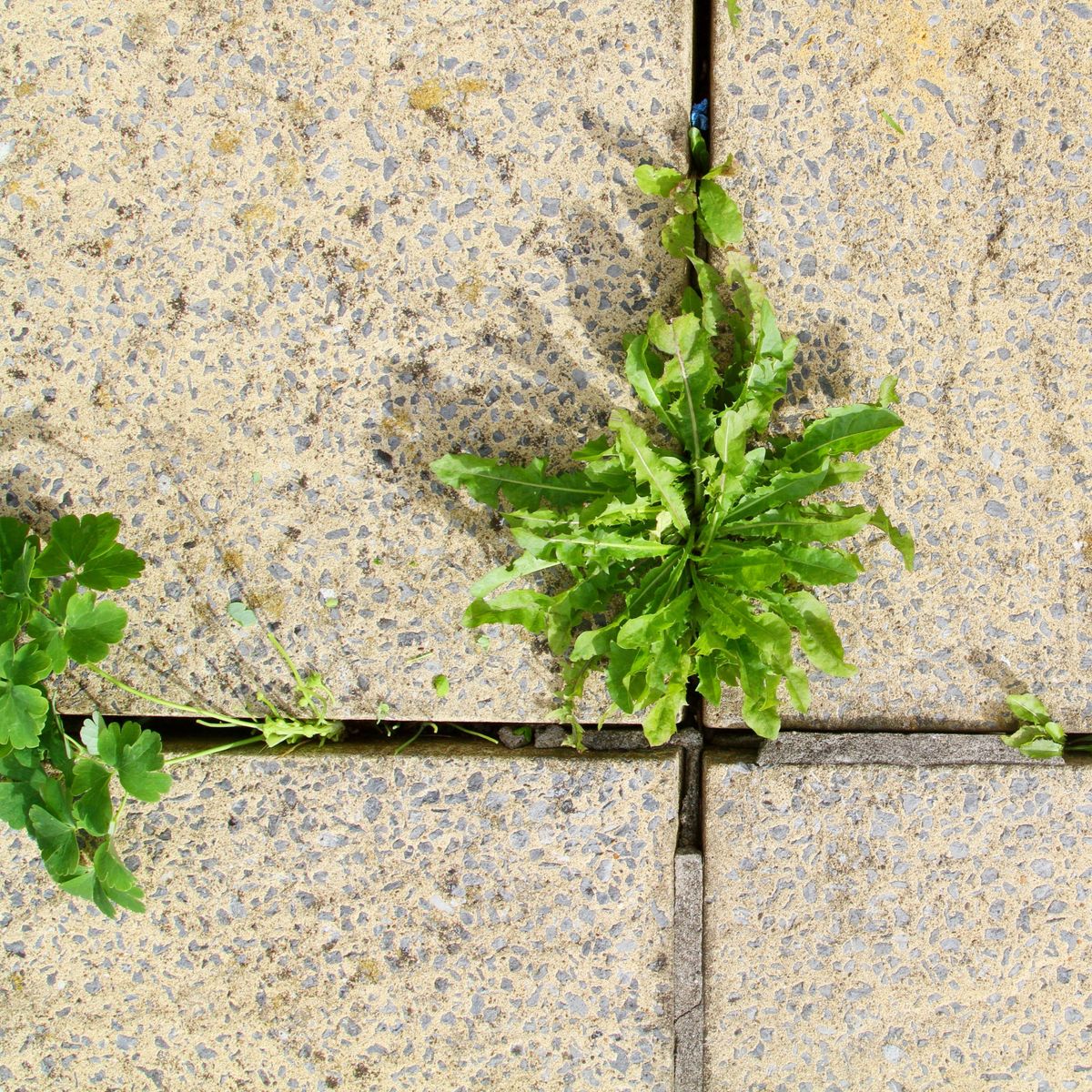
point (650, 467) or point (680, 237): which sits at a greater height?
point (680, 237)

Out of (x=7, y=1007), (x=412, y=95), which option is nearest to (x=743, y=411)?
(x=412, y=95)

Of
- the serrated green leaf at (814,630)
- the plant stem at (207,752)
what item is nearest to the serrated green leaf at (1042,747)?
the serrated green leaf at (814,630)

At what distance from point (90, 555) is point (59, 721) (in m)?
0.36

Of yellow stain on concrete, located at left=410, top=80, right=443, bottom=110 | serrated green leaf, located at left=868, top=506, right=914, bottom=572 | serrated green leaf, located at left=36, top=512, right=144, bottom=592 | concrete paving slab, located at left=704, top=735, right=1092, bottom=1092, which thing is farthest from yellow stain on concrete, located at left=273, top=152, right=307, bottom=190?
concrete paving slab, located at left=704, top=735, right=1092, bottom=1092

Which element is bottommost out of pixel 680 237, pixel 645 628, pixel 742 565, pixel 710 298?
pixel 645 628

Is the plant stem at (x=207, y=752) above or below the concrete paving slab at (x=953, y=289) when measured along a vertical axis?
below

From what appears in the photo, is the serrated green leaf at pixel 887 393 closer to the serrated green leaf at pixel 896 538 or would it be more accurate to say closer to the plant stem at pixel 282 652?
the serrated green leaf at pixel 896 538

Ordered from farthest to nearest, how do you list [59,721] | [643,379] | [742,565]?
[59,721] < [643,379] < [742,565]

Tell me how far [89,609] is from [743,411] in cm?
132

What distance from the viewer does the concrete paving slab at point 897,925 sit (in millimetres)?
2092

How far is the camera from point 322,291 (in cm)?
213

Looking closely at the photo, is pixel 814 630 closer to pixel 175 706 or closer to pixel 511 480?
pixel 511 480

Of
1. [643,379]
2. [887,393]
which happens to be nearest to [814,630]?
[887,393]

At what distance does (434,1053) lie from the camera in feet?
6.99
